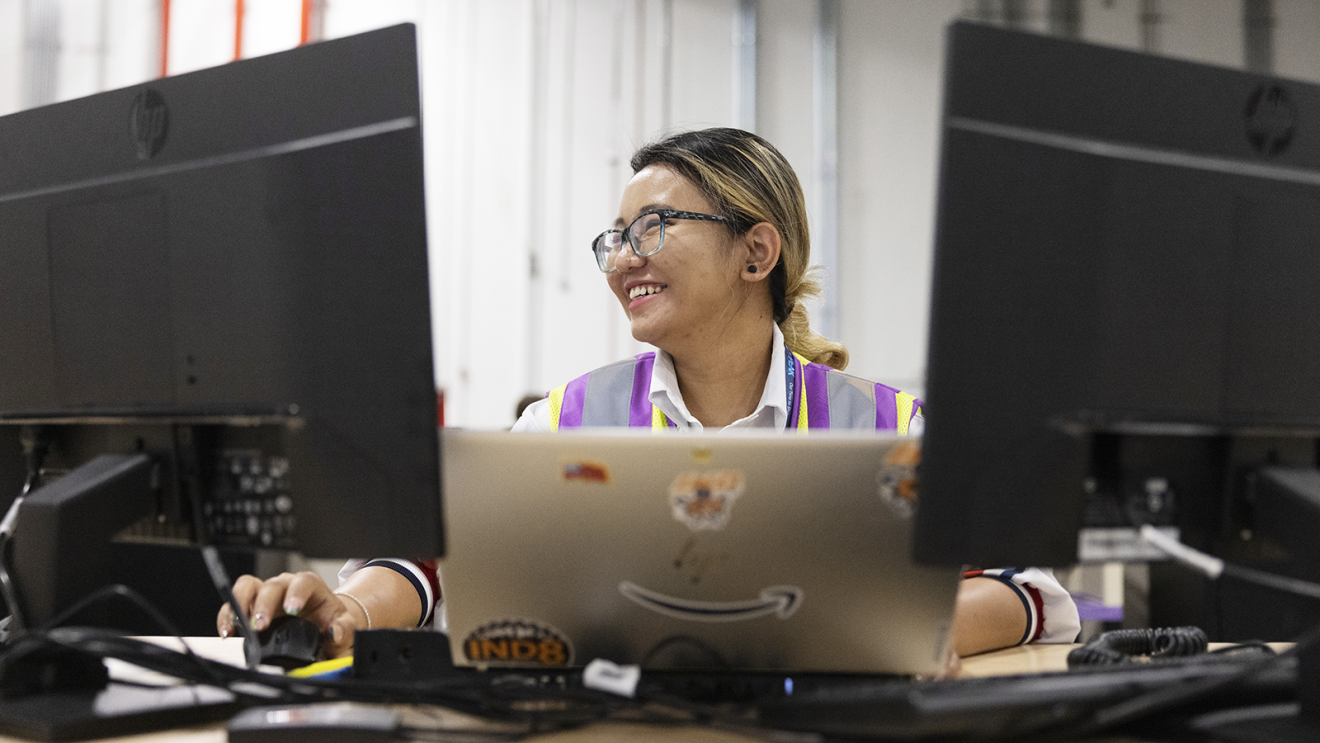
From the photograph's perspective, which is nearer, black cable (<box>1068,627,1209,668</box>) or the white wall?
black cable (<box>1068,627,1209,668</box>)

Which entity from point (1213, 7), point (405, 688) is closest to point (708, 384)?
point (405, 688)

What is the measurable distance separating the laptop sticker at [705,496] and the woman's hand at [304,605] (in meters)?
0.53

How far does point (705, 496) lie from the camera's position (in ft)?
2.40

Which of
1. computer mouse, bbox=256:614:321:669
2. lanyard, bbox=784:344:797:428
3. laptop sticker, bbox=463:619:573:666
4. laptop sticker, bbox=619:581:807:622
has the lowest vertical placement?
computer mouse, bbox=256:614:321:669

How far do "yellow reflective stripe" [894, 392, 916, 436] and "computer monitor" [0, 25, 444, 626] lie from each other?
105 centimetres

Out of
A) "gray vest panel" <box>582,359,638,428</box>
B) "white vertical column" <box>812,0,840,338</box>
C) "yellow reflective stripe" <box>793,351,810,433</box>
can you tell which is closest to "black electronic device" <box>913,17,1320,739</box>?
"yellow reflective stripe" <box>793,351,810,433</box>

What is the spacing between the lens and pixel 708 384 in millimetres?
1841

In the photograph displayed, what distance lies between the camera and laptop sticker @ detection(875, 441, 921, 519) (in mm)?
722

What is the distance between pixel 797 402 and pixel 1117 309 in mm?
993

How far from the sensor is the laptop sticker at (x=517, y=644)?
81cm

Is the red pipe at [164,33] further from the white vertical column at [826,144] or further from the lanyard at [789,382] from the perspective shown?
the lanyard at [789,382]

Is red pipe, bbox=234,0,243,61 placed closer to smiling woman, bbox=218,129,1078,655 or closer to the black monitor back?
smiling woman, bbox=218,129,1078,655

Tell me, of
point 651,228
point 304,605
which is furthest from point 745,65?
point 304,605

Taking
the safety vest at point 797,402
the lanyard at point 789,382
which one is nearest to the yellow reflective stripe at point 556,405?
the safety vest at point 797,402
